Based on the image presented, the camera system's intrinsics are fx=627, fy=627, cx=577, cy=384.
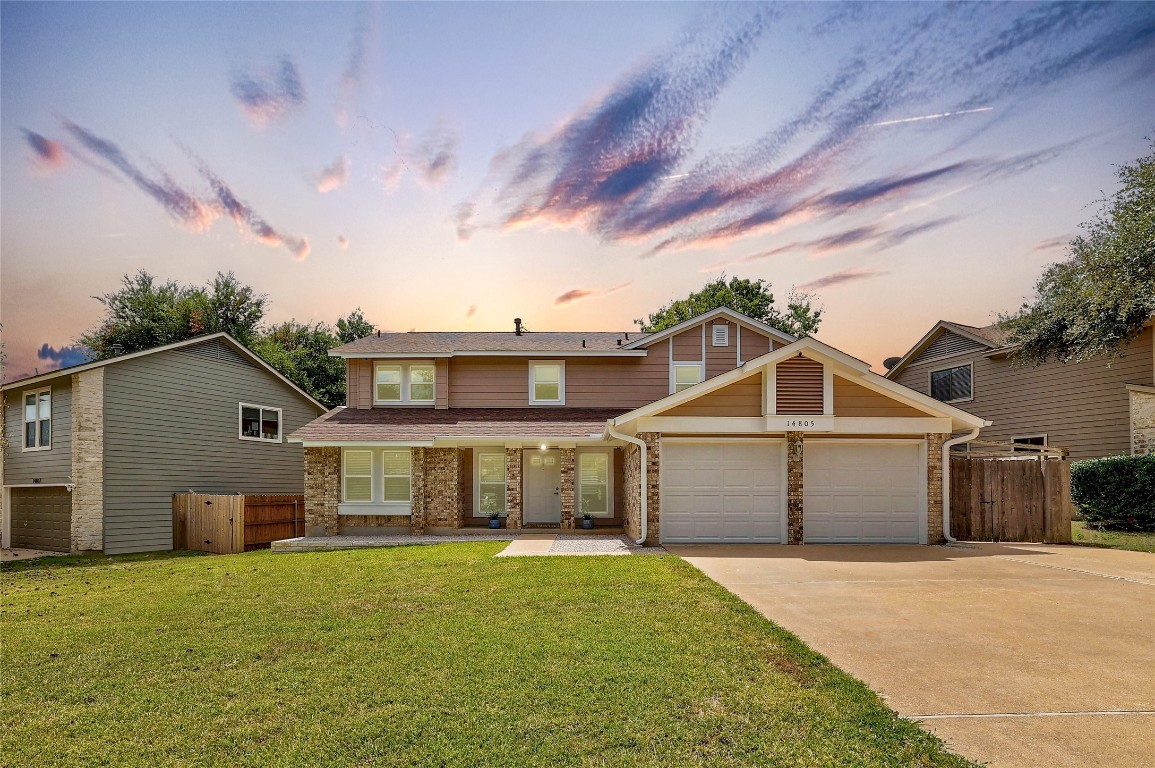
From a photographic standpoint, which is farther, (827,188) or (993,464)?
(827,188)

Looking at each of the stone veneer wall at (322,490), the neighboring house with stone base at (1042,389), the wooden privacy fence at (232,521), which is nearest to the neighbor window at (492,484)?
the stone veneer wall at (322,490)

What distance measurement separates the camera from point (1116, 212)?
17344 mm

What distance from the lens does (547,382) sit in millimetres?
19266

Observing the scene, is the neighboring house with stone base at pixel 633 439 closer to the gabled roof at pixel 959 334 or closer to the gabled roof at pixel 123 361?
the gabled roof at pixel 123 361

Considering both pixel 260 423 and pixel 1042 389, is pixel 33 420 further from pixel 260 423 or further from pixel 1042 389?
pixel 1042 389

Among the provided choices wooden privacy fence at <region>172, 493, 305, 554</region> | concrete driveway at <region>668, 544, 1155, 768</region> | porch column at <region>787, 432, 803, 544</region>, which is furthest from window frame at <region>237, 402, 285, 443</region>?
porch column at <region>787, 432, 803, 544</region>

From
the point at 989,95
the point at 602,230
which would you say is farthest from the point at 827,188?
the point at 602,230

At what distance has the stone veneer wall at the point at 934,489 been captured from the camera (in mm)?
13805

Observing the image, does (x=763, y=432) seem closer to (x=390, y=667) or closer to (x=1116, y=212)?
(x=390, y=667)

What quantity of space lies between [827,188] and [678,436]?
867 centimetres

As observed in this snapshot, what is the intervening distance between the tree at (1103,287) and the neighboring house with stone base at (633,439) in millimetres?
7247

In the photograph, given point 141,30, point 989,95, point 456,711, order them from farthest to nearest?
1. point 989,95
2. point 141,30
3. point 456,711

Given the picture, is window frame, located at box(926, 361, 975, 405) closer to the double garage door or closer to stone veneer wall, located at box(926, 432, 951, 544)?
stone veneer wall, located at box(926, 432, 951, 544)

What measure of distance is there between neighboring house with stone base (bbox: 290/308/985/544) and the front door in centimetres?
4
